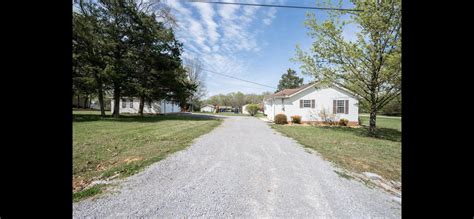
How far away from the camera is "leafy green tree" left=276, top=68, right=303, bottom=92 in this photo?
4494 centimetres

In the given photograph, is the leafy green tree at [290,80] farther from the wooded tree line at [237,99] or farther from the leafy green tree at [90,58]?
the leafy green tree at [90,58]

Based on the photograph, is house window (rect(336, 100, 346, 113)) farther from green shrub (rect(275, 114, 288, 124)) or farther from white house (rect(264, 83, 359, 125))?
green shrub (rect(275, 114, 288, 124))

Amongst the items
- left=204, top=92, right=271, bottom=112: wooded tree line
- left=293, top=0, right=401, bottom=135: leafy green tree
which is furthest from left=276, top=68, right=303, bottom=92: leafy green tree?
left=293, top=0, right=401, bottom=135: leafy green tree

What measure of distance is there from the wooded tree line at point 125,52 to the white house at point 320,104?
37.6 feet

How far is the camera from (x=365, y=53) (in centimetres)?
823

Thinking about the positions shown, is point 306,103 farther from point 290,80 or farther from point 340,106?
point 290,80

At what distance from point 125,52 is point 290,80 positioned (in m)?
39.2

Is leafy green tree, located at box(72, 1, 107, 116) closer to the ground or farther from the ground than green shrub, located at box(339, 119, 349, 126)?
farther from the ground

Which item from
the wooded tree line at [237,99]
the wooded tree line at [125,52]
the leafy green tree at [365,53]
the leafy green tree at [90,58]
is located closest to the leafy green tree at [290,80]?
the wooded tree line at [237,99]

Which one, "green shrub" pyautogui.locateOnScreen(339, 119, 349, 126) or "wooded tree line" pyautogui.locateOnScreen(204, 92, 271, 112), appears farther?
"wooded tree line" pyautogui.locateOnScreen(204, 92, 271, 112)

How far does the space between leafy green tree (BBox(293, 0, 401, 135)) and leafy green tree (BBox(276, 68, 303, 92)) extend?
119ft
